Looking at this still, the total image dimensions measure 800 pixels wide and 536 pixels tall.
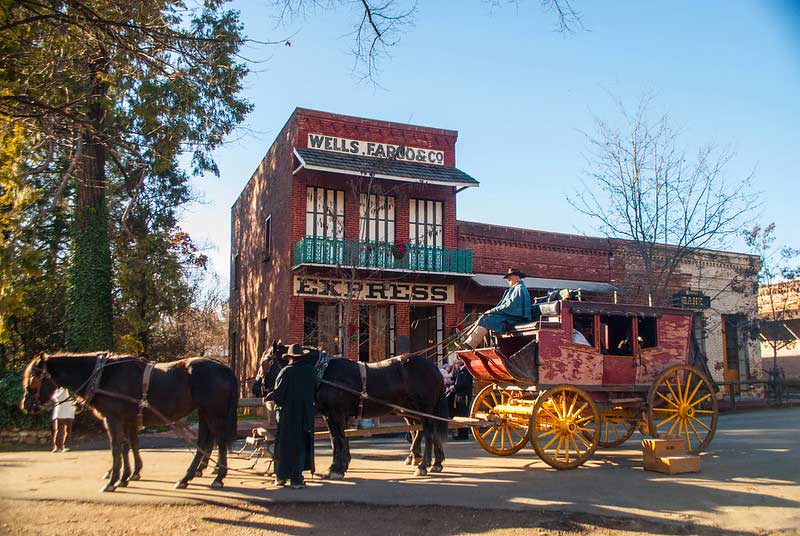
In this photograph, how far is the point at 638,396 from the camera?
10664mm

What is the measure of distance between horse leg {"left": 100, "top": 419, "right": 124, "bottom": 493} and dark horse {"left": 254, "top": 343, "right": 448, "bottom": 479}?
1.84m

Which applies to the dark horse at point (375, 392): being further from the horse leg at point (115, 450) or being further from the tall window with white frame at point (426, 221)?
the tall window with white frame at point (426, 221)

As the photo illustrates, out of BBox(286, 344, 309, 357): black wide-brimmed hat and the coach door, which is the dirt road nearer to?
Answer: the coach door

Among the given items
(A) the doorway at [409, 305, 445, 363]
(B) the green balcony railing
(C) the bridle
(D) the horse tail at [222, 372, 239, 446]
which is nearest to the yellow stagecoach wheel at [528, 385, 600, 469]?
(D) the horse tail at [222, 372, 239, 446]

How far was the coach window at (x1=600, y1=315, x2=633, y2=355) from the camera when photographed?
423 inches

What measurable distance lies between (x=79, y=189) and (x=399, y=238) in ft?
33.7

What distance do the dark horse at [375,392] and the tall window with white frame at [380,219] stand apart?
42.0ft

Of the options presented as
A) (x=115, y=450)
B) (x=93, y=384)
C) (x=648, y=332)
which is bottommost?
(x=115, y=450)

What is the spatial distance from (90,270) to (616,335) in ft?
48.6

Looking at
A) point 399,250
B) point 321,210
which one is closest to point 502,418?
point 399,250

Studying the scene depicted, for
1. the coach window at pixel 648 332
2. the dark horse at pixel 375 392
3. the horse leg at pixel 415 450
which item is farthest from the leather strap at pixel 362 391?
the coach window at pixel 648 332

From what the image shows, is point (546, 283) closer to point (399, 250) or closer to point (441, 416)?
point (399, 250)

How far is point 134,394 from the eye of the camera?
8781mm

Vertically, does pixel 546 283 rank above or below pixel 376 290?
above
